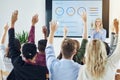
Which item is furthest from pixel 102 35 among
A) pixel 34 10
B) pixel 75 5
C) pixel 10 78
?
pixel 10 78

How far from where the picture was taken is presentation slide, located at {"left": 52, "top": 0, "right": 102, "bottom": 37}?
21.1 ft

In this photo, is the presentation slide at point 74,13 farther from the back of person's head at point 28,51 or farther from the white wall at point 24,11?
the back of person's head at point 28,51

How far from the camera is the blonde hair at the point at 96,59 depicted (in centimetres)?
251

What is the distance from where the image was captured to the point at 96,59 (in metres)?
2.54

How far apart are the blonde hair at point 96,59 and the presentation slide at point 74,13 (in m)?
3.93

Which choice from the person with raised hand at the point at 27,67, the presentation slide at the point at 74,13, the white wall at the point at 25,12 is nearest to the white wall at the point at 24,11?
the white wall at the point at 25,12

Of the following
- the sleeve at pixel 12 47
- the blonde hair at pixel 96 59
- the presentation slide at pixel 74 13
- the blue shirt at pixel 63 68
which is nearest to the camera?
the blonde hair at pixel 96 59

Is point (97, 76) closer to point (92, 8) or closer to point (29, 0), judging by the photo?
point (92, 8)

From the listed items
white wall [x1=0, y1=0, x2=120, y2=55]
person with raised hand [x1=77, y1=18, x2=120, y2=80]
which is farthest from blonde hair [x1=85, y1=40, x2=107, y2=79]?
white wall [x1=0, y1=0, x2=120, y2=55]

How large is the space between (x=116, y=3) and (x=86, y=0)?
2.24 feet

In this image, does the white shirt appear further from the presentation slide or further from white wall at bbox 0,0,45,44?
white wall at bbox 0,0,45,44

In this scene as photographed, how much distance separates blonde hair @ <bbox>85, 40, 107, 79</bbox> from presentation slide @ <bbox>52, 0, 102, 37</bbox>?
393 centimetres

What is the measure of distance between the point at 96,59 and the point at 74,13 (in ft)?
13.5

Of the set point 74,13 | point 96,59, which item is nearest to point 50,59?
point 96,59
